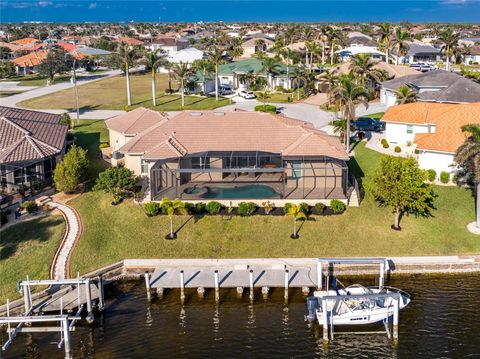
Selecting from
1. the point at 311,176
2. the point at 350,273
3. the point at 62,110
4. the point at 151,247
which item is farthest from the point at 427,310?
the point at 62,110

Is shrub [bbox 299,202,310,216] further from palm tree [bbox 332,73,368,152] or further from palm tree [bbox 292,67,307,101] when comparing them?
palm tree [bbox 292,67,307,101]

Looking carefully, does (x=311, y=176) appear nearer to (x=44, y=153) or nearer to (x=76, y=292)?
(x=76, y=292)

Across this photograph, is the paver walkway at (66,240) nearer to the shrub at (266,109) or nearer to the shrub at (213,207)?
the shrub at (213,207)

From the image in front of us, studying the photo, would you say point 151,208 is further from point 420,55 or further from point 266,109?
point 420,55

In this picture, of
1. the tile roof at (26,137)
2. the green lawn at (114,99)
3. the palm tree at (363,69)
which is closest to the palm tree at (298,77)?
the green lawn at (114,99)

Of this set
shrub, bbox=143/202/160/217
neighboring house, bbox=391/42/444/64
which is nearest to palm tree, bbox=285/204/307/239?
shrub, bbox=143/202/160/217

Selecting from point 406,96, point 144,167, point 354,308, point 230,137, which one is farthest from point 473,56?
A: point 354,308

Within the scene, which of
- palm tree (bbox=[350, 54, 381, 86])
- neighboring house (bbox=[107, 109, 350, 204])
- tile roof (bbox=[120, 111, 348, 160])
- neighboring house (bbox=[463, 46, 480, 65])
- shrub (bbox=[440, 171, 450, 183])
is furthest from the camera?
neighboring house (bbox=[463, 46, 480, 65])
